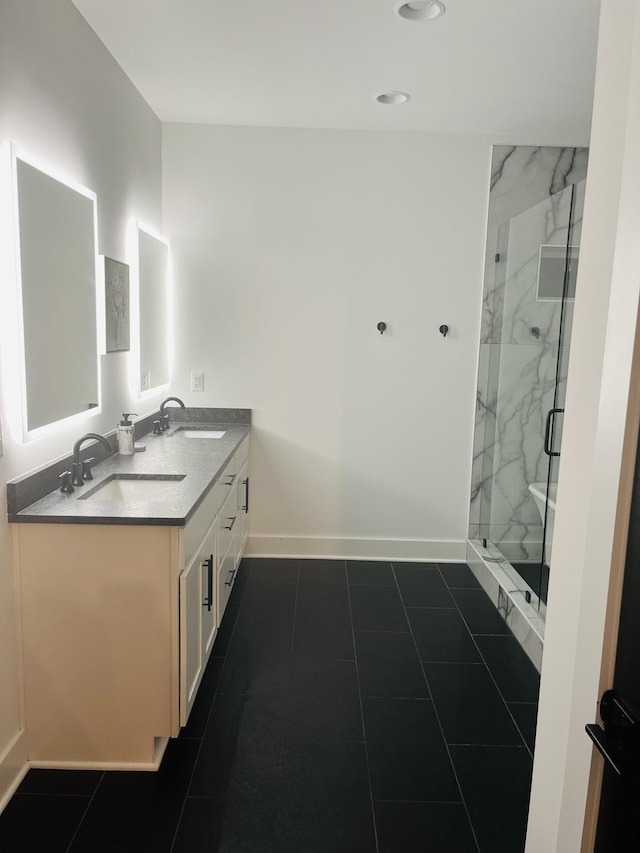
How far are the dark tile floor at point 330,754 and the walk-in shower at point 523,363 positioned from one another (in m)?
0.48

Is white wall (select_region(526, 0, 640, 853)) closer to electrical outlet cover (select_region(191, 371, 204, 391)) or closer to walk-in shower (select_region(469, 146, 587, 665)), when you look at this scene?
walk-in shower (select_region(469, 146, 587, 665))

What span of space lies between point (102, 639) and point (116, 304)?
1465 millimetres

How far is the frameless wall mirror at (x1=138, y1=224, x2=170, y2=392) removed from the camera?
10.9ft

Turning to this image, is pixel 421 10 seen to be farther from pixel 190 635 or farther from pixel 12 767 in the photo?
pixel 12 767

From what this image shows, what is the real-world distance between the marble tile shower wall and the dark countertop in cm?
151

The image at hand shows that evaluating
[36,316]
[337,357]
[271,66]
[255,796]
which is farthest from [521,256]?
[255,796]

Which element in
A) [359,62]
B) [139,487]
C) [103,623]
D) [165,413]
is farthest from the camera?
[165,413]

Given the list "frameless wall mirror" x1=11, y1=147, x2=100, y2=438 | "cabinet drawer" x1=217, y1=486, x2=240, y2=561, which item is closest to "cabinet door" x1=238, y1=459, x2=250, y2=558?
"cabinet drawer" x1=217, y1=486, x2=240, y2=561

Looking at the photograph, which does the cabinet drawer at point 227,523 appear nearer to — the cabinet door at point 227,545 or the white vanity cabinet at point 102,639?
the cabinet door at point 227,545

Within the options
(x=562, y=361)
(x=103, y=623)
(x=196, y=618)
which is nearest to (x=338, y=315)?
(x=562, y=361)

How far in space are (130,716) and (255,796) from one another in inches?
18.8

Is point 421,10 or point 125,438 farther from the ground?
point 421,10

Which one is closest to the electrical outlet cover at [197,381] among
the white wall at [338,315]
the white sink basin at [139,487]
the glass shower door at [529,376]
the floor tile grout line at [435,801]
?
the white wall at [338,315]

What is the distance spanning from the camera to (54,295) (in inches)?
88.4
